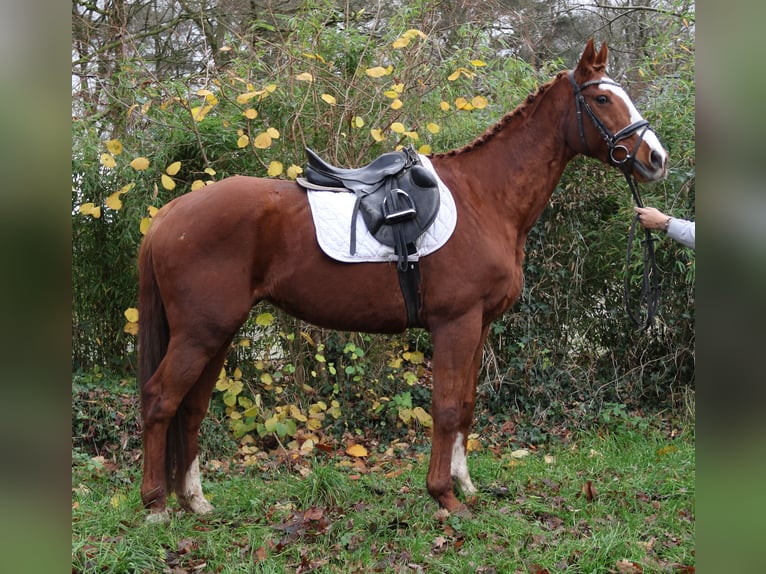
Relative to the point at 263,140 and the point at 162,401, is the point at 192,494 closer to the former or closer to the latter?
the point at 162,401

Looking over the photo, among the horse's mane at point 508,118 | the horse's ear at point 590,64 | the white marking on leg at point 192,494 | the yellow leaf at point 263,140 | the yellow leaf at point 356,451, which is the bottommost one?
the yellow leaf at point 356,451

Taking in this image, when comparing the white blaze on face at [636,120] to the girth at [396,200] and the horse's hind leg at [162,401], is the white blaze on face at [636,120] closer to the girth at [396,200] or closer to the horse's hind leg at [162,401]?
the girth at [396,200]

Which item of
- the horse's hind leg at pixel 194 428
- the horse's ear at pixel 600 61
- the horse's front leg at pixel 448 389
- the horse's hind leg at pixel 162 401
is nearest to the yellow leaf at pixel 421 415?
the horse's front leg at pixel 448 389

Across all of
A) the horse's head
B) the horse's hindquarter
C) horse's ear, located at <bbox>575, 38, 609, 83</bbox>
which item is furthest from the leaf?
horse's ear, located at <bbox>575, 38, 609, 83</bbox>

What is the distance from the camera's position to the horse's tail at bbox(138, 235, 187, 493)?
3.48 m

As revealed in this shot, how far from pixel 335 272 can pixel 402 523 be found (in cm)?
139

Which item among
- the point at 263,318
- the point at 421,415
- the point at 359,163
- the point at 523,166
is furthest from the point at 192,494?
the point at 359,163

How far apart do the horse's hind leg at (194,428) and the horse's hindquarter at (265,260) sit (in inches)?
16.9

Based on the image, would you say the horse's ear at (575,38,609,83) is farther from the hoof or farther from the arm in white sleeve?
the hoof

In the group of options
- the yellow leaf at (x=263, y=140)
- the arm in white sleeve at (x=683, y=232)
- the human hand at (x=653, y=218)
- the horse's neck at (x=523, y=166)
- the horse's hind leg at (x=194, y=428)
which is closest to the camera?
the arm in white sleeve at (x=683, y=232)

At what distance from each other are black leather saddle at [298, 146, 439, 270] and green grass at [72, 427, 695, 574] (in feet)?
4.61

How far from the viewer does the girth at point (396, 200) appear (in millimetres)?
3428
